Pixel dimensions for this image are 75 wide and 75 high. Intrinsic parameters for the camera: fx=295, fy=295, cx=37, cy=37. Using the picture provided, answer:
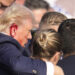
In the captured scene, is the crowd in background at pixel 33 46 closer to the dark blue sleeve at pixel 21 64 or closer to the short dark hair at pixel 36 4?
the dark blue sleeve at pixel 21 64

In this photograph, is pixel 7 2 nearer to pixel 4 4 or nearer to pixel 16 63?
pixel 4 4

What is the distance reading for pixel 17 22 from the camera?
2529 millimetres

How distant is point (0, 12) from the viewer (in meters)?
2.83

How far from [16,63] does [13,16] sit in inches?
21.7

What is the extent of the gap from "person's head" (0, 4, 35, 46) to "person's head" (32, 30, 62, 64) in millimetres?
141

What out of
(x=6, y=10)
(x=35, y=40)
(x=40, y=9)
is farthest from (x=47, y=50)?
(x=40, y=9)

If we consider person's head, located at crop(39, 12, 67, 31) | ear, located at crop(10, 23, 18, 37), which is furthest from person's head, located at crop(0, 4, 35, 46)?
person's head, located at crop(39, 12, 67, 31)

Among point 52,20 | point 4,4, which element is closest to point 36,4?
point 52,20

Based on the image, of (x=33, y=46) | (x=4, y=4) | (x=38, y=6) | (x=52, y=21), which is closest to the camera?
(x=33, y=46)

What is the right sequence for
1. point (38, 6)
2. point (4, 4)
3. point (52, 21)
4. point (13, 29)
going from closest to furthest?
point (13, 29) < point (4, 4) < point (52, 21) < point (38, 6)

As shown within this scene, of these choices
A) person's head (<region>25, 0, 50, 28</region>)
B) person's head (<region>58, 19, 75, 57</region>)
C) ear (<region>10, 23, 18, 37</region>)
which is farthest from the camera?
person's head (<region>25, 0, 50, 28</region>)

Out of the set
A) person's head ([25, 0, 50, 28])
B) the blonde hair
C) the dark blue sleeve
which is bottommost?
person's head ([25, 0, 50, 28])

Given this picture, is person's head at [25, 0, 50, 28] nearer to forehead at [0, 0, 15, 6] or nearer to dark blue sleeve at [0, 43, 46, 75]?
forehead at [0, 0, 15, 6]

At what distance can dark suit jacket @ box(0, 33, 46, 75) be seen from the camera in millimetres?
2123
